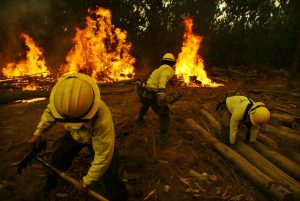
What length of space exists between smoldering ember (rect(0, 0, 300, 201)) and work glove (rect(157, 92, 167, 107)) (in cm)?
3

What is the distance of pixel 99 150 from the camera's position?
9.31ft

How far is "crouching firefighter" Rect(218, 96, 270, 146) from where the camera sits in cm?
468

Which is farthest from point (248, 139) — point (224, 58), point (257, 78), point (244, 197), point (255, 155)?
point (224, 58)

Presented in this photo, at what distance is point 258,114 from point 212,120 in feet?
6.47

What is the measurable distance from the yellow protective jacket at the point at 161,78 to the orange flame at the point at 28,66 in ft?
28.3

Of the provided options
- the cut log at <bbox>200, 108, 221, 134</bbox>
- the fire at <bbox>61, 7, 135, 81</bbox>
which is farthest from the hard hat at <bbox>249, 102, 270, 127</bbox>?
the fire at <bbox>61, 7, 135, 81</bbox>

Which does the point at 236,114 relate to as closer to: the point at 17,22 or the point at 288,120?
the point at 288,120

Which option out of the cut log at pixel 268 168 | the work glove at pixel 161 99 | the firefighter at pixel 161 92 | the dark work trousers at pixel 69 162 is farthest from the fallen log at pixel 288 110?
the dark work trousers at pixel 69 162

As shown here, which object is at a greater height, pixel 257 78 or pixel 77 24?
pixel 77 24

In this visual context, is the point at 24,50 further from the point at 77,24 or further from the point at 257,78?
the point at 257,78

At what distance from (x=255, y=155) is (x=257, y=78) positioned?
37.5ft

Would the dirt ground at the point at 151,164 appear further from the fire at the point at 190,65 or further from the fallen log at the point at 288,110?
the fire at the point at 190,65

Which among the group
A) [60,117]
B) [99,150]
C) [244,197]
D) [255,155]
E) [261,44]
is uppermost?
[261,44]

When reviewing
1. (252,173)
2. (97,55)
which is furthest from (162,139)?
(97,55)
